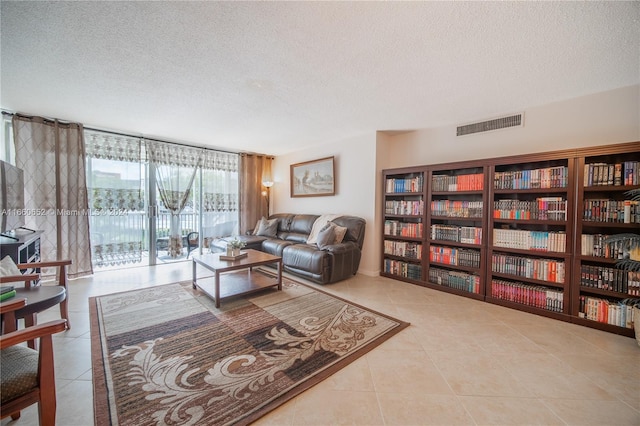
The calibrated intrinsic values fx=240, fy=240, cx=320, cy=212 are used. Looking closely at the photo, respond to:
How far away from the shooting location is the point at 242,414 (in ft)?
4.36

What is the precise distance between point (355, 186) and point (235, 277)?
2.44 m

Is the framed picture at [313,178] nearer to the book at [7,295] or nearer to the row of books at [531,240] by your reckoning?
the row of books at [531,240]

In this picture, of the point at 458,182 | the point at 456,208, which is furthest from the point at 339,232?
the point at 458,182

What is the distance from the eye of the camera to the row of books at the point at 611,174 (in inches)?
→ 85.1

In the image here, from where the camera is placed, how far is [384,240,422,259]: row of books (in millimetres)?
3573

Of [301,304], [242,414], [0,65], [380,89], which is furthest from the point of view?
[301,304]

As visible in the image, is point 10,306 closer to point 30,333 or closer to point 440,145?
point 30,333

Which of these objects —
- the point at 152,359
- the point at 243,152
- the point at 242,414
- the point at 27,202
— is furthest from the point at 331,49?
the point at 27,202

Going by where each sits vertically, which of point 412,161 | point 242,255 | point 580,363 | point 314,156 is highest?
point 314,156

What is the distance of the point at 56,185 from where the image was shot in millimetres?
3473

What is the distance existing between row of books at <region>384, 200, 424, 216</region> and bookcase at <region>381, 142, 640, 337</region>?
0.02 metres

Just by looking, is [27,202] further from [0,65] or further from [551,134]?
[551,134]

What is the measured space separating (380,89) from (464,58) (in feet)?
2.51

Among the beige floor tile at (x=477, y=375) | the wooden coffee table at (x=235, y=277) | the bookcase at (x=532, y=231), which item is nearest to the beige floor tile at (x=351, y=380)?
the beige floor tile at (x=477, y=375)
